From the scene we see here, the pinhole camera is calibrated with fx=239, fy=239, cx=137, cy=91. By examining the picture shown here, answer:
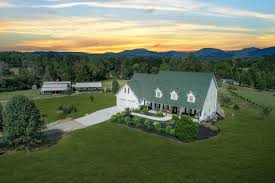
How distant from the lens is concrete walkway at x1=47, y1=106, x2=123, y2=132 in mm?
38562

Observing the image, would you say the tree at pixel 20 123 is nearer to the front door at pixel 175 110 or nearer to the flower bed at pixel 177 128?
the flower bed at pixel 177 128

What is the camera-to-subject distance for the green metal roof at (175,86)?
41312mm

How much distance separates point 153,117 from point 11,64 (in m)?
136

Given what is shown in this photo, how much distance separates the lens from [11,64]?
A: 149 metres

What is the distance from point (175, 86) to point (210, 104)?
7.02 m

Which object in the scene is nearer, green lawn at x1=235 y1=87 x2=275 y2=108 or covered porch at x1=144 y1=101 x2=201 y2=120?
covered porch at x1=144 y1=101 x2=201 y2=120

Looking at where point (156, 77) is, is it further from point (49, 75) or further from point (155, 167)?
point (49, 75)

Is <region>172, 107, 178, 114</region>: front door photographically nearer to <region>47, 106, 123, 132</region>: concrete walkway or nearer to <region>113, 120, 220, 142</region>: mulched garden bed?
<region>113, 120, 220, 142</region>: mulched garden bed

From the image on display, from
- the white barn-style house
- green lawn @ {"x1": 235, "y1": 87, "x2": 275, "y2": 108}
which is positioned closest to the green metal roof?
the white barn-style house

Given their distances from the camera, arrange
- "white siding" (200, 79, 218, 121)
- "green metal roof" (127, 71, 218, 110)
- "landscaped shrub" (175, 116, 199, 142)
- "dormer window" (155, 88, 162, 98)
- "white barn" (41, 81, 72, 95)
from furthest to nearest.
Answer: "white barn" (41, 81, 72, 95), "dormer window" (155, 88, 162, 98), "green metal roof" (127, 71, 218, 110), "white siding" (200, 79, 218, 121), "landscaped shrub" (175, 116, 199, 142)

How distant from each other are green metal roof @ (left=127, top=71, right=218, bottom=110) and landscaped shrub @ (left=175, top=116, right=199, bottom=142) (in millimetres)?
8274

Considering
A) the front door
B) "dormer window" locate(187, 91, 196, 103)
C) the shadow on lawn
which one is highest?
"dormer window" locate(187, 91, 196, 103)

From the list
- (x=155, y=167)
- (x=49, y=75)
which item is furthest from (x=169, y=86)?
(x=49, y=75)

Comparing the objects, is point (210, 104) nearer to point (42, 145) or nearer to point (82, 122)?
point (82, 122)
